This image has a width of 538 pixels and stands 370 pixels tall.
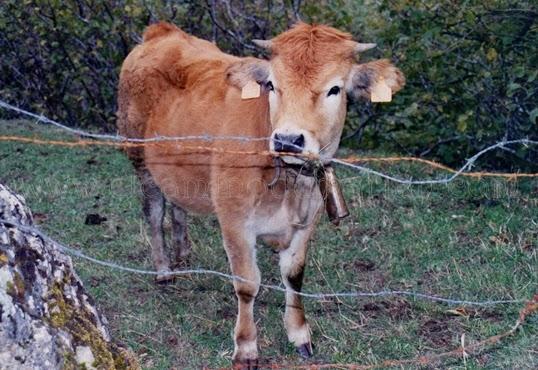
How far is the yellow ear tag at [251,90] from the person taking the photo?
5434 millimetres

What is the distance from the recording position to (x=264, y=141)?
5266 mm

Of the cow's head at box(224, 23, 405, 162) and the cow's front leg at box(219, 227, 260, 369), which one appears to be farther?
the cow's front leg at box(219, 227, 260, 369)

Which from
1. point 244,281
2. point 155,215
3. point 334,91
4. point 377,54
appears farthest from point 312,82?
point 377,54

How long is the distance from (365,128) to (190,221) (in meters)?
4.03

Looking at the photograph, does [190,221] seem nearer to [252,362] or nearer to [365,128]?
[252,362]

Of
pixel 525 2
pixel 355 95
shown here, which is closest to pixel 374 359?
pixel 355 95

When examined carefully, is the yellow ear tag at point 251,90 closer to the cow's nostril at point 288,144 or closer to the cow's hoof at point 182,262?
the cow's nostril at point 288,144

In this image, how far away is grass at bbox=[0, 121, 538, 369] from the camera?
5262 mm

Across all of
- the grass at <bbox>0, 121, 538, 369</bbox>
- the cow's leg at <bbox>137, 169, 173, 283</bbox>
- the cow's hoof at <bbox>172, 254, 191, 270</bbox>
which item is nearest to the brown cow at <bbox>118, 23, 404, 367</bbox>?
the grass at <bbox>0, 121, 538, 369</bbox>

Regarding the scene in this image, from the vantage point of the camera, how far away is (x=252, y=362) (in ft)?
16.8

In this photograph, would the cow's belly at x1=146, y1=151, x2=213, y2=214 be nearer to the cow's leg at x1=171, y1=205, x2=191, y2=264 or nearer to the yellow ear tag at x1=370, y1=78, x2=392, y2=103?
the cow's leg at x1=171, y1=205, x2=191, y2=264

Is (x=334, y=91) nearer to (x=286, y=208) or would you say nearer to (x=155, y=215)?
(x=286, y=208)

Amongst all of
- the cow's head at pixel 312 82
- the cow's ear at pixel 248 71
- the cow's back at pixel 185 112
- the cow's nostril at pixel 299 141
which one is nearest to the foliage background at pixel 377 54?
the cow's head at pixel 312 82

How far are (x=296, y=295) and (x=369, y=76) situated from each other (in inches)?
53.0
